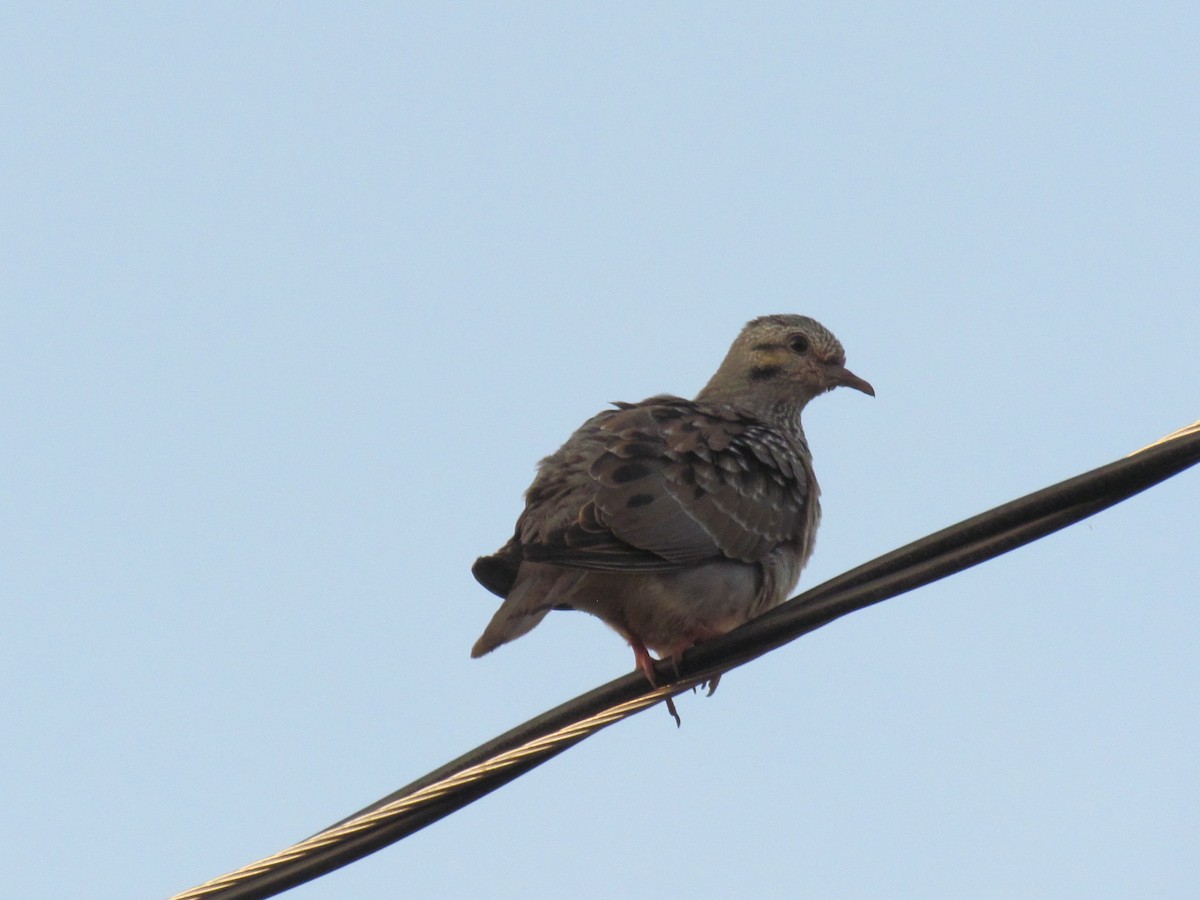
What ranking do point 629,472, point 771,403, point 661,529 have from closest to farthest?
point 661,529
point 629,472
point 771,403

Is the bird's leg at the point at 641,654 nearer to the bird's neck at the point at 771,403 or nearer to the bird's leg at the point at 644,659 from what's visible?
the bird's leg at the point at 644,659

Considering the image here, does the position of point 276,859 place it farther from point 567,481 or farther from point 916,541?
point 567,481

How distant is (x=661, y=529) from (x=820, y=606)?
1967mm

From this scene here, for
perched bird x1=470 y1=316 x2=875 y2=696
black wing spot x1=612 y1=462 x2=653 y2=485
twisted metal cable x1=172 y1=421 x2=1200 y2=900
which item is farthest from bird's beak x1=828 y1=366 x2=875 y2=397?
twisted metal cable x1=172 y1=421 x2=1200 y2=900

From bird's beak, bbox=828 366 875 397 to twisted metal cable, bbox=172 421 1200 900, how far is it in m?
4.16

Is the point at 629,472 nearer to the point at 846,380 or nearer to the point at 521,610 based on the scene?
the point at 521,610

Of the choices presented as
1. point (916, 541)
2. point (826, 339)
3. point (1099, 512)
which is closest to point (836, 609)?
point (916, 541)

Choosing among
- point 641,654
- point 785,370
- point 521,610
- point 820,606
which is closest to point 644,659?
point 641,654

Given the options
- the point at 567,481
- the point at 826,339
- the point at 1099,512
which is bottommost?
the point at 1099,512

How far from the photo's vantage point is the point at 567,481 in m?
5.96

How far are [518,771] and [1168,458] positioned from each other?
1520 millimetres

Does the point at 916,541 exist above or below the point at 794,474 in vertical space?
below

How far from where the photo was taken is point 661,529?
19.1 feet

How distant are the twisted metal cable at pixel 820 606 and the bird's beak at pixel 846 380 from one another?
4.16 metres
